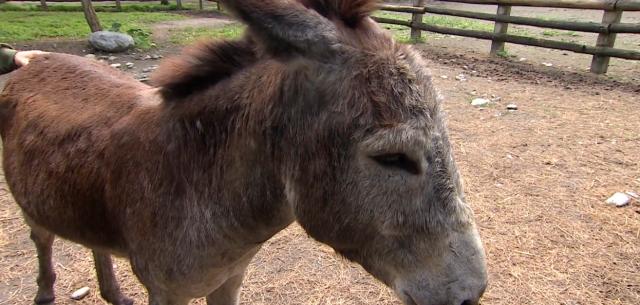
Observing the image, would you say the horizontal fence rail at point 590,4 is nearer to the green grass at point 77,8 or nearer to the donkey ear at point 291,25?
the donkey ear at point 291,25

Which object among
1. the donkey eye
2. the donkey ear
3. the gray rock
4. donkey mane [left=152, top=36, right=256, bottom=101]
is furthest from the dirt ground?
the gray rock

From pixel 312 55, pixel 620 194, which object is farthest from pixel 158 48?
pixel 312 55

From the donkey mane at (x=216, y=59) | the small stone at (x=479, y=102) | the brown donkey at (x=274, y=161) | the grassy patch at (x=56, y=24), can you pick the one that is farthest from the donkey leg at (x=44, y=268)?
the grassy patch at (x=56, y=24)

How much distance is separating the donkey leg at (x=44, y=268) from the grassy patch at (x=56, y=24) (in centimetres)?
932

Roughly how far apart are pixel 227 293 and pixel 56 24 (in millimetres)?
13544

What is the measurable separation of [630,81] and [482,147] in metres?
4.35

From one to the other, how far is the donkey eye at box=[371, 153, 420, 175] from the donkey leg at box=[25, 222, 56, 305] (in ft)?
7.50

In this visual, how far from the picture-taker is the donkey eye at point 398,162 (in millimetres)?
1280

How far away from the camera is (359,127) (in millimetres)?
1280

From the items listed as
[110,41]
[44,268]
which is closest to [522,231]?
[44,268]

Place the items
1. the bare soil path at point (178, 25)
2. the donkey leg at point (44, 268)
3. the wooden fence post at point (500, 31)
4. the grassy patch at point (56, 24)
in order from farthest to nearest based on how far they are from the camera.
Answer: the bare soil path at point (178, 25) → the grassy patch at point (56, 24) → the wooden fence post at point (500, 31) → the donkey leg at point (44, 268)

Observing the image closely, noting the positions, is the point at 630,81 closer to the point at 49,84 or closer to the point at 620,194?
the point at 620,194

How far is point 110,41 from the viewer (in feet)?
30.4

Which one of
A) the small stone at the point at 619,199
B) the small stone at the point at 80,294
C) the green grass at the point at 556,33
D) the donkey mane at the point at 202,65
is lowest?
the small stone at the point at 80,294
